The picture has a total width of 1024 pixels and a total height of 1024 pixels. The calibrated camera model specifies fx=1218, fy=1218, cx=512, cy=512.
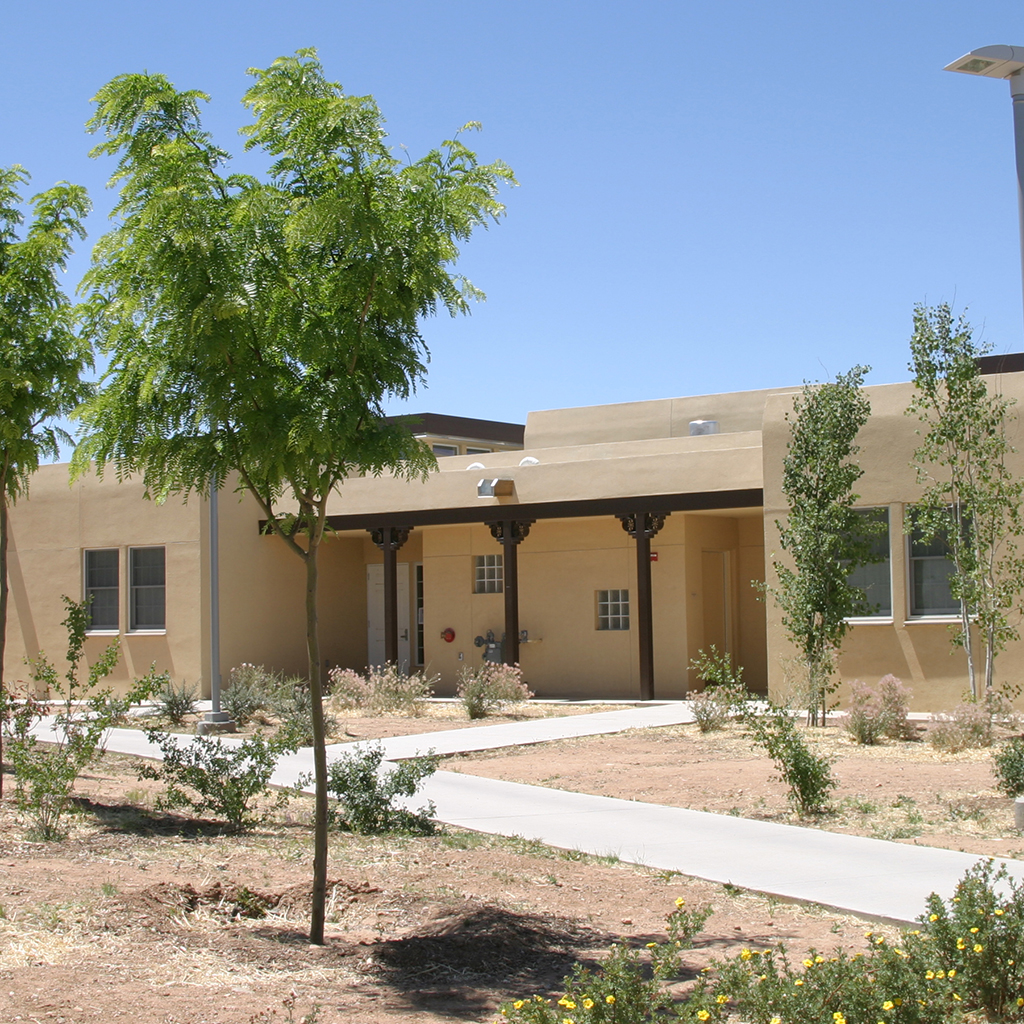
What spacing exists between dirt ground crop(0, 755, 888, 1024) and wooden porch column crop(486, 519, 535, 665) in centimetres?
1172

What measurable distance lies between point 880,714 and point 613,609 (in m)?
7.94

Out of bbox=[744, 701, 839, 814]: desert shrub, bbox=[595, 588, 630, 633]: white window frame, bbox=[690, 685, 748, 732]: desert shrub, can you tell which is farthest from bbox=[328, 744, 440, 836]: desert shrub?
bbox=[595, 588, 630, 633]: white window frame

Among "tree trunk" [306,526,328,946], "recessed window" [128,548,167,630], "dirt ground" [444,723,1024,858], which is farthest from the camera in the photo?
"recessed window" [128,548,167,630]

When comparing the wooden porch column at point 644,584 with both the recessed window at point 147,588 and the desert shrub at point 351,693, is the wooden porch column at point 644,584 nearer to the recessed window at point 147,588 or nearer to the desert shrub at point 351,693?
the desert shrub at point 351,693

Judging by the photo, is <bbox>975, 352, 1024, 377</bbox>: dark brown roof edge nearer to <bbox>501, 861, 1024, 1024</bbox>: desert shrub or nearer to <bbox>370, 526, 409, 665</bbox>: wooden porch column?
<bbox>370, 526, 409, 665</bbox>: wooden porch column

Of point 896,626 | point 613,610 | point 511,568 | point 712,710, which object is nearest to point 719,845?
point 712,710

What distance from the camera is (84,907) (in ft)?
21.2

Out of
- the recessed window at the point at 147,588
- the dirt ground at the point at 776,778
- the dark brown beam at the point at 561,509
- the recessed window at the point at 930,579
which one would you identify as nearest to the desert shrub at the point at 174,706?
the dark brown beam at the point at 561,509

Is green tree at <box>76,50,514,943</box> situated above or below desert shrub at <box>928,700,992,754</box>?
above

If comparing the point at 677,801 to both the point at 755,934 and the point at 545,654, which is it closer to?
the point at 755,934

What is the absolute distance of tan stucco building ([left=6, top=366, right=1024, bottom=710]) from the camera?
20703 mm

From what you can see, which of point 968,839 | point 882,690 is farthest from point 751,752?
point 968,839

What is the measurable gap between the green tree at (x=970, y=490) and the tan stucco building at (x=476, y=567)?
142 inches

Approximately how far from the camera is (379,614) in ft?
84.2
